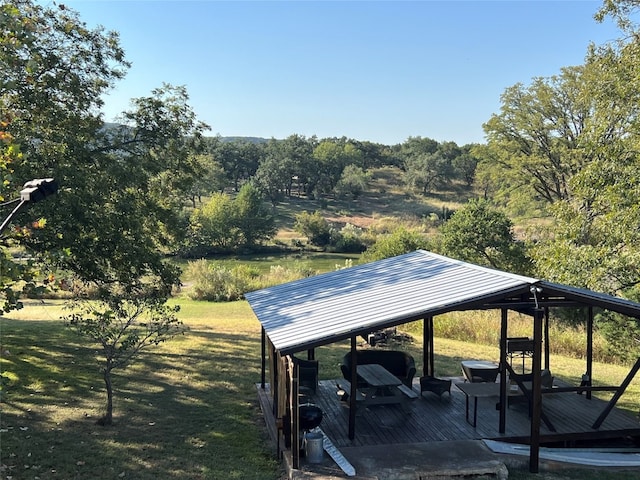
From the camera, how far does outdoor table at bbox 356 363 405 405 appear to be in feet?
27.2

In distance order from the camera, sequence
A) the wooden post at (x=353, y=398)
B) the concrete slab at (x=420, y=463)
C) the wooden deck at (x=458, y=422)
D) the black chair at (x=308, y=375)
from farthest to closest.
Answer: the black chair at (x=308, y=375) → the wooden deck at (x=458, y=422) → the wooden post at (x=353, y=398) → the concrete slab at (x=420, y=463)

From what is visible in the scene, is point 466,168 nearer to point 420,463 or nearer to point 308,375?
point 308,375

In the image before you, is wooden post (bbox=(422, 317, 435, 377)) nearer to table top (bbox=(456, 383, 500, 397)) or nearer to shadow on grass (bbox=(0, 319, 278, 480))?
table top (bbox=(456, 383, 500, 397))

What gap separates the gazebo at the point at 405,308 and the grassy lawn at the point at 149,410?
0.94 meters

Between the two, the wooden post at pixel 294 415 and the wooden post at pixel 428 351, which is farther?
the wooden post at pixel 428 351

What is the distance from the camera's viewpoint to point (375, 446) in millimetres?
7254

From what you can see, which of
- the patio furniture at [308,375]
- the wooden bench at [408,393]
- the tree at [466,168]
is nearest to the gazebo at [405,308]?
the patio furniture at [308,375]

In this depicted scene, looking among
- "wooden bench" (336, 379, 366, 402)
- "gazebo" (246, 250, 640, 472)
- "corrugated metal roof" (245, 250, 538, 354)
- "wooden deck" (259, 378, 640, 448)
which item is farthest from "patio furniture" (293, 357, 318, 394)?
"corrugated metal roof" (245, 250, 538, 354)

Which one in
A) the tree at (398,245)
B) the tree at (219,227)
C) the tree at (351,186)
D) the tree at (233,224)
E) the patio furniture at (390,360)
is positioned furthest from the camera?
the tree at (351,186)

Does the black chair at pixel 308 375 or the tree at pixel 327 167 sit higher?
the tree at pixel 327 167

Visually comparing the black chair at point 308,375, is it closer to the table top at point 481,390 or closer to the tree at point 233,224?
the table top at point 481,390

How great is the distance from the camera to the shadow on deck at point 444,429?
22.6 feet

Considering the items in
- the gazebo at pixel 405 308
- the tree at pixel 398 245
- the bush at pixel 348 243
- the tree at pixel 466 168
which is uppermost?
the tree at pixel 466 168

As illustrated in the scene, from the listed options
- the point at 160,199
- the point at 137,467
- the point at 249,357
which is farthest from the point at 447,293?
the point at 160,199
